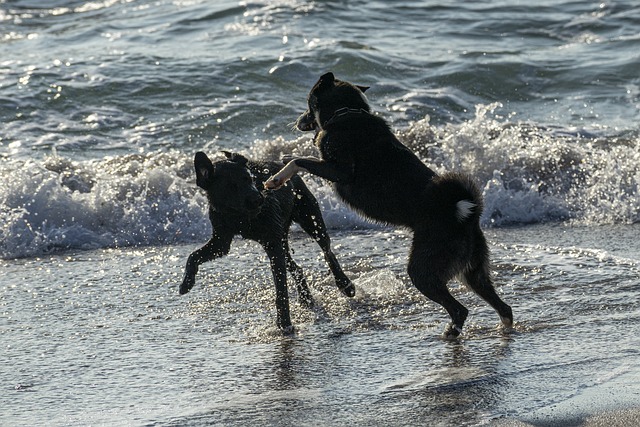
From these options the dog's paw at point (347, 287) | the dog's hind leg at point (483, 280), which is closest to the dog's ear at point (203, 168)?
the dog's paw at point (347, 287)

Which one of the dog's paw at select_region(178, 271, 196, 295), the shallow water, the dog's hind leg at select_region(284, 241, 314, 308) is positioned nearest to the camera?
the shallow water

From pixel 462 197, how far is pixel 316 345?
3.82 ft

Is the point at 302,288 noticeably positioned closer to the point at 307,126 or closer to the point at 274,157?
the point at 307,126

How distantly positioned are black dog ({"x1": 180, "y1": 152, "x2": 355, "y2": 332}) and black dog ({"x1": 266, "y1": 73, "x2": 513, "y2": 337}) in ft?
0.69

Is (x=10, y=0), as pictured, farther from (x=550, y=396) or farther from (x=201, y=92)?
(x=550, y=396)

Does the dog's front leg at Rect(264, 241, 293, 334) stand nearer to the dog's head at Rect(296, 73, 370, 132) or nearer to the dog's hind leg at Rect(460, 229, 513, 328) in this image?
the dog's head at Rect(296, 73, 370, 132)

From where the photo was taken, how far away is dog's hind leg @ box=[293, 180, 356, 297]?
6.95 meters

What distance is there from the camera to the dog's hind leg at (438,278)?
19.3ft

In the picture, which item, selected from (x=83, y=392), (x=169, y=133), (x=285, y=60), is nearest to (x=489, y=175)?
(x=169, y=133)

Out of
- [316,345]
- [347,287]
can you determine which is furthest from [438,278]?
[347,287]

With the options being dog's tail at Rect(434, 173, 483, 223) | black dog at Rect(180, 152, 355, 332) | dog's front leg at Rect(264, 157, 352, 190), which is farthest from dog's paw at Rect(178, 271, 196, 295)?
dog's tail at Rect(434, 173, 483, 223)

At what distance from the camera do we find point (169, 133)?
A: 1220 cm

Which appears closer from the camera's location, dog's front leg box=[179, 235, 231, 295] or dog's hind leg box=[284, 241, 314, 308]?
dog's front leg box=[179, 235, 231, 295]

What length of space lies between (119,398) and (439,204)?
81.8 inches
